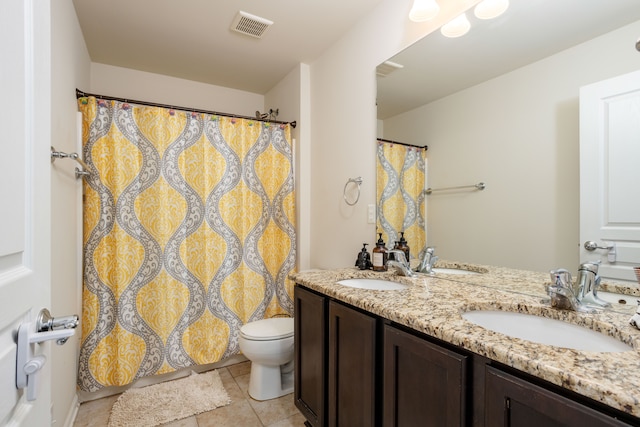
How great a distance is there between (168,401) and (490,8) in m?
2.77

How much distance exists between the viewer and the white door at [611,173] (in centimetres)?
99

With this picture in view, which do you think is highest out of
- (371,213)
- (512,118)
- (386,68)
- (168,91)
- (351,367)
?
(168,91)

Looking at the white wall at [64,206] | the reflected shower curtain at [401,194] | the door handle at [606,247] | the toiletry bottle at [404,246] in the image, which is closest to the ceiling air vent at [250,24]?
the white wall at [64,206]

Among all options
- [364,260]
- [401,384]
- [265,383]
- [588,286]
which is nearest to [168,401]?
[265,383]

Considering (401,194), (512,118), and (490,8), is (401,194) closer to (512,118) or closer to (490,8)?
(512,118)

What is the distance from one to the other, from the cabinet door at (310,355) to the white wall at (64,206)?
1128mm

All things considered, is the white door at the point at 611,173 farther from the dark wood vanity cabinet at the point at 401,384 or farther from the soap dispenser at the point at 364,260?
the soap dispenser at the point at 364,260

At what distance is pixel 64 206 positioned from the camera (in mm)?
1650

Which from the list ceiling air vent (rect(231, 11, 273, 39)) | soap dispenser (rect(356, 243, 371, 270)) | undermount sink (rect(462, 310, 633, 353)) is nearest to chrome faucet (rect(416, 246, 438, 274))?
soap dispenser (rect(356, 243, 371, 270))

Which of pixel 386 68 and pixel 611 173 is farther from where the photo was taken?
pixel 386 68

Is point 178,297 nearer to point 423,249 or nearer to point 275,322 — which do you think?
point 275,322

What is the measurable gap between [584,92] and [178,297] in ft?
8.07

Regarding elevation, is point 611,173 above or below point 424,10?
below

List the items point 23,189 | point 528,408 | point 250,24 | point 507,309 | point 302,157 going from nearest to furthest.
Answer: point 23,189
point 528,408
point 507,309
point 250,24
point 302,157
